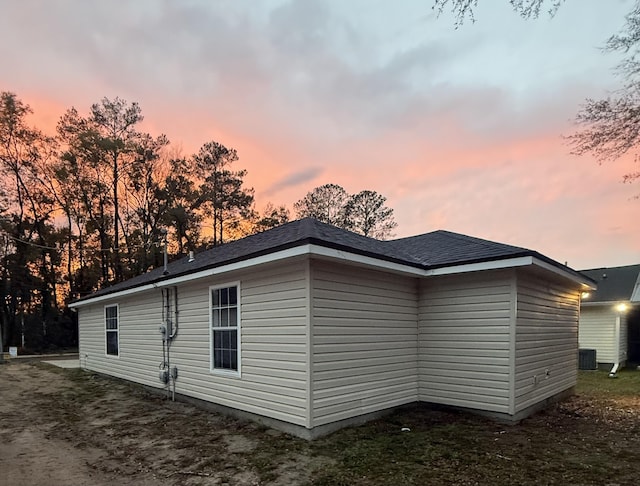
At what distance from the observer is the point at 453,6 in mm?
3834

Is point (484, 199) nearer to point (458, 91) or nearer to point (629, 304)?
point (458, 91)

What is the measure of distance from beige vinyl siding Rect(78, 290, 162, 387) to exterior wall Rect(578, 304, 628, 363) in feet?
44.3

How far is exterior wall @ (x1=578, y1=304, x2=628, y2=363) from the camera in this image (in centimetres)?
1348

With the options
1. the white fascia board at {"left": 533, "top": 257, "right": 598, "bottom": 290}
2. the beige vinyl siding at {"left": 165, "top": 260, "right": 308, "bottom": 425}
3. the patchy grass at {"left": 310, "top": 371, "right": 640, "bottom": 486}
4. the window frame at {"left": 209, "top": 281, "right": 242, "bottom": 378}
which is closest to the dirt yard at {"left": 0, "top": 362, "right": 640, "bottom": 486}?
the patchy grass at {"left": 310, "top": 371, "right": 640, "bottom": 486}

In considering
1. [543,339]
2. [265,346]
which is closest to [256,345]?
[265,346]

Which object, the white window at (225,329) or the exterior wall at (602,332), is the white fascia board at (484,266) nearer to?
the white window at (225,329)

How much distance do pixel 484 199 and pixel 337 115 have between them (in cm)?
534

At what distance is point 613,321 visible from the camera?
13625 millimetres

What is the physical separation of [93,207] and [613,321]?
26340 millimetres

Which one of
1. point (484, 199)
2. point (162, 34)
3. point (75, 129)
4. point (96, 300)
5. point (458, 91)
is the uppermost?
point (75, 129)

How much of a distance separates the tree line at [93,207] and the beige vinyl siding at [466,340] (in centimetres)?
2044

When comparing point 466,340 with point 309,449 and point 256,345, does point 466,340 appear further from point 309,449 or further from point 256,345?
point 256,345

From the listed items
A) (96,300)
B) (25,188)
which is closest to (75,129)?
(25,188)

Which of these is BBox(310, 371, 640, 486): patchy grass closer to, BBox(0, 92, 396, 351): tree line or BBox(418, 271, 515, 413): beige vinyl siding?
BBox(418, 271, 515, 413): beige vinyl siding
